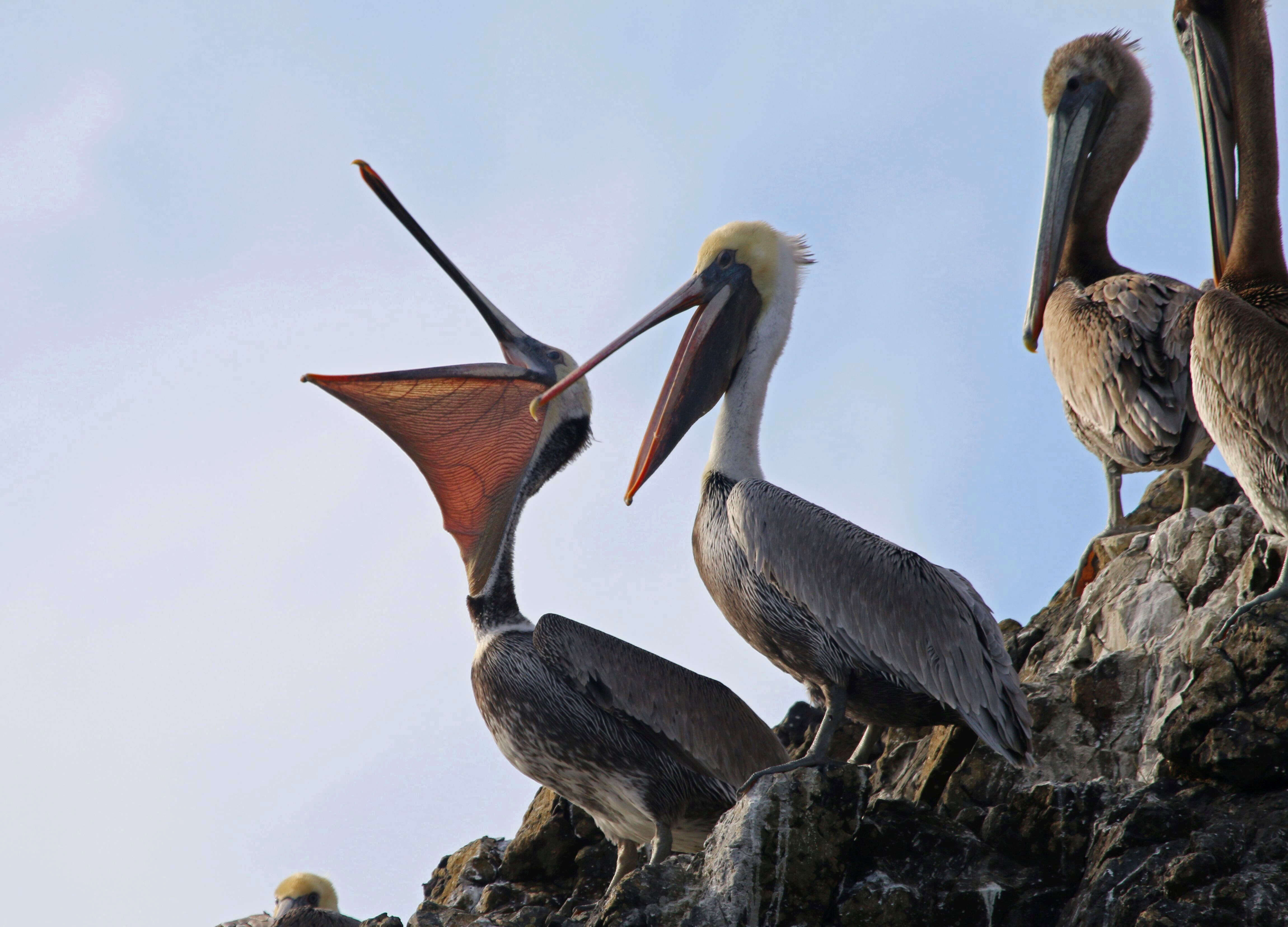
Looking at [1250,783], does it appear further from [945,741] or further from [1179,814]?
[945,741]

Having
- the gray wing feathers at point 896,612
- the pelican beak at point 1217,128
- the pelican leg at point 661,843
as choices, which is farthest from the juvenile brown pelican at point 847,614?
the pelican beak at point 1217,128

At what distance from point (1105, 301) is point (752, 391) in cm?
190

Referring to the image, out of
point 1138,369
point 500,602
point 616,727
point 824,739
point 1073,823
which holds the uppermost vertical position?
point 500,602

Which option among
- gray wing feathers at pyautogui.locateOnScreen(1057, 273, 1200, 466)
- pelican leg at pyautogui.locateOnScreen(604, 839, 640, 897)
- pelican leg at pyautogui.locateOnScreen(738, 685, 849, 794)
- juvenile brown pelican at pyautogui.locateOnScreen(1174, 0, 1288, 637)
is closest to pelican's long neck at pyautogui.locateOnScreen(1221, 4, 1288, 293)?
juvenile brown pelican at pyautogui.locateOnScreen(1174, 0, 1288, 637)

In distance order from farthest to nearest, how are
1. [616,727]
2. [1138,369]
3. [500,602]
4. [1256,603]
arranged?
[500,602]
[1138,369]
[616,727]
[1256,603]

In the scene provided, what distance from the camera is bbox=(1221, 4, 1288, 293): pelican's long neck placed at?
567cm

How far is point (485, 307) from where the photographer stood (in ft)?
27.4

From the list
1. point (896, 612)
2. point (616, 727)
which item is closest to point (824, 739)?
point (896, 612)

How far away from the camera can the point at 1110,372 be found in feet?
21.1

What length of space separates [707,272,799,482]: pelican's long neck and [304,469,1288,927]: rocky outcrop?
160 centimetres

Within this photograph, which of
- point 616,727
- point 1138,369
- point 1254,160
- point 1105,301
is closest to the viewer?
point 1254,160

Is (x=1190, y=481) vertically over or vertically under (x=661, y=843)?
over

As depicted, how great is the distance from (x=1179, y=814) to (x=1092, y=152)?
496cm

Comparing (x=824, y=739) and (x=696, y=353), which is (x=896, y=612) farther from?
(x=696, y=353)
